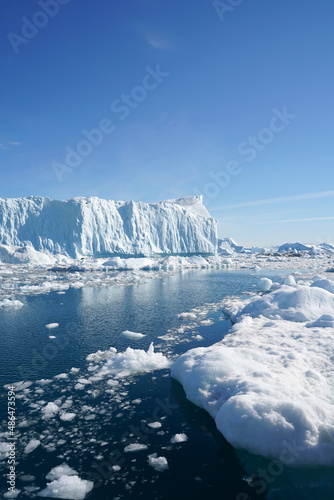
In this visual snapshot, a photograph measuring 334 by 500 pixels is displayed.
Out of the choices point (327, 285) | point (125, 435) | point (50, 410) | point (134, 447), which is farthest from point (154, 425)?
point (327, 285)

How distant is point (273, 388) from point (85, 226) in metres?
58.0

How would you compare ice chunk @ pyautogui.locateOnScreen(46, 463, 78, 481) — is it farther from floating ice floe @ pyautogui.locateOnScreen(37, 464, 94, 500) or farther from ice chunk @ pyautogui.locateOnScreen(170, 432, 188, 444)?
ice chunk @ pyautogui.locateOnScreen(170, 432, 188, 444)

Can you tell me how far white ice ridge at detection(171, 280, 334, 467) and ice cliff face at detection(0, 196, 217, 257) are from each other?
2098 inches

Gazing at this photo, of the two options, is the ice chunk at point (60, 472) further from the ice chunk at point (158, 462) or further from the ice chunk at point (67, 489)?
the ice chunk at point (158, 462)

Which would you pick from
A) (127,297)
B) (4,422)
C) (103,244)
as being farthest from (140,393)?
(103,244)

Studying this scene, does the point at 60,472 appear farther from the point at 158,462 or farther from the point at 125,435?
the point at 158,462

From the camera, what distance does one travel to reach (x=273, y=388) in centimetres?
702

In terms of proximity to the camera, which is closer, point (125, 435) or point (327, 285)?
point (125, 435)

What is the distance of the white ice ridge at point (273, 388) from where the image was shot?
5.93 meters

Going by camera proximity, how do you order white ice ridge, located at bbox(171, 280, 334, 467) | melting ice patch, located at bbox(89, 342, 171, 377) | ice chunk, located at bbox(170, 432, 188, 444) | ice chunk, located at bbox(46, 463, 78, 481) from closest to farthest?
ice chunk, located at bbox(46, 463, 78, 481) < white ice ridge, located at bbox(171, 280, 334, 467) < ice chunk, located at bbox(170, 432, 188, 444) < melting ice patch, located at bbox(89, 342, 171, 377)

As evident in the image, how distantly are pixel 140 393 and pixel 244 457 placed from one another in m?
3.43

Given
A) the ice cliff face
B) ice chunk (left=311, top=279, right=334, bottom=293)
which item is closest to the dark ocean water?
ice chunk (left=311, top=279, right=334, bottom=293)

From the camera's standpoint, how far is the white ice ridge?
19.4 ft

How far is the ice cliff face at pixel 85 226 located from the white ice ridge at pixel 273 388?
175 feet
